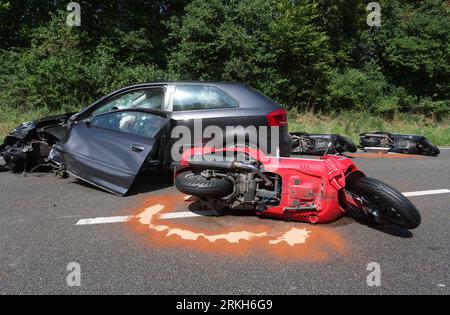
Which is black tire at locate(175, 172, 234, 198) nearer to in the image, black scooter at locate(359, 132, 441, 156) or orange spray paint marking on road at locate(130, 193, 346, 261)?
orange spray paint marking on road at locate(130, 193, 346, 261)

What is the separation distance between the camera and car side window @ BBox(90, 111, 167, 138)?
15.9ft

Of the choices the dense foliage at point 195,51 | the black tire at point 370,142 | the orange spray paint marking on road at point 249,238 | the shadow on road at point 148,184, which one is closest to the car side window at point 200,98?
the shadow on road at point 148,184

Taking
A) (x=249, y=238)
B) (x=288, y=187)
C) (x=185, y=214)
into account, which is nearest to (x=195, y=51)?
(x=185, y=214)

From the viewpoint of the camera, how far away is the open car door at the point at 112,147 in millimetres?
4688

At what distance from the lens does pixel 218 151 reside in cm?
418

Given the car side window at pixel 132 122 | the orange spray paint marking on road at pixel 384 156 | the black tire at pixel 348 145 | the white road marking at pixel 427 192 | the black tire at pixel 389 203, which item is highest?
the car side window at pixel 132 122

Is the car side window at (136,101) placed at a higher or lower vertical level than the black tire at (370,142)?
higher

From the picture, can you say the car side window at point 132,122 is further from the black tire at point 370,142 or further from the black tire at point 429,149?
the black tire at point 429,149

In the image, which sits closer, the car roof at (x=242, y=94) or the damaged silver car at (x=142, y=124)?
the damaged silver car at (x=142, y=124)

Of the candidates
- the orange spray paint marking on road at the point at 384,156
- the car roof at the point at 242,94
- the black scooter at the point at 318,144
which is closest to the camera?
the car roof at the point at 242,94

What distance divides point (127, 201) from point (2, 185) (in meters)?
2.08

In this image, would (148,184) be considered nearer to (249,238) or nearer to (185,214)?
(185,214)

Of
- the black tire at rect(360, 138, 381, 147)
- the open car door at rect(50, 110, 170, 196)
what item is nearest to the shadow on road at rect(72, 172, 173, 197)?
the open car door at rect(50, 110, 170, 196)
